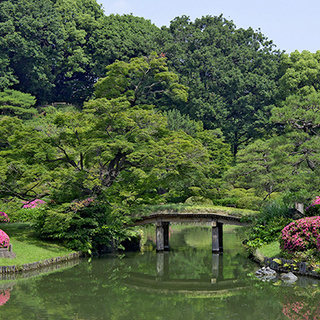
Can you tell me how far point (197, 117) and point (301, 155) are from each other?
3156 cm

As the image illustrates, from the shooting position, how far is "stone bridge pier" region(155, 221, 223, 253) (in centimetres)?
2686

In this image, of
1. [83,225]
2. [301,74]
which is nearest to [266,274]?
[83,225]

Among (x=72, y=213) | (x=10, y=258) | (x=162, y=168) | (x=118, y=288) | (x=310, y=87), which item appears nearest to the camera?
(x=118, y=288)

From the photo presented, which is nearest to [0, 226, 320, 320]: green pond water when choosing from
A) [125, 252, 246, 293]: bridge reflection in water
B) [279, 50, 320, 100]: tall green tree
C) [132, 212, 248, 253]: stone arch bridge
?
[125, 252, 246, 293]: bridge reflection in water

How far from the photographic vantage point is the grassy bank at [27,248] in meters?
20.8

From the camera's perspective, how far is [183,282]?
19641 mm

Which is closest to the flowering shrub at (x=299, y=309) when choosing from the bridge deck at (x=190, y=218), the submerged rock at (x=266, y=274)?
the submerged rock at (x=266, y=274)

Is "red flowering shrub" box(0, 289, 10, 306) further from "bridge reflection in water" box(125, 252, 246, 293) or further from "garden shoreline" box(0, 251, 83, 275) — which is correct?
"bridge reflection in water" box(125, 252, 246, 293)

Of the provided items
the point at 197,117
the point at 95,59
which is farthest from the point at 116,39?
the point at 197,117

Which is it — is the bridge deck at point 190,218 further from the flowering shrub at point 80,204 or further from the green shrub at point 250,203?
the flowering shrub at point 80,204

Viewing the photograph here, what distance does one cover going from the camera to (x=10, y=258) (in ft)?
67.1

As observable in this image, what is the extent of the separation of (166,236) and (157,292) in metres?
11.3

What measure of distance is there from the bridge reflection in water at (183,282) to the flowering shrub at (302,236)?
247cm

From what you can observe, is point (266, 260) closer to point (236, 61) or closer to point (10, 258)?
point (10, 258)
